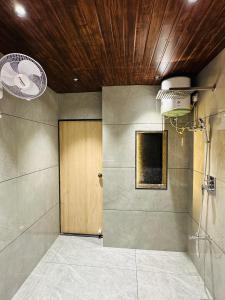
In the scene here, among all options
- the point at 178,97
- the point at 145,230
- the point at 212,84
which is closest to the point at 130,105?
the point at 178,97

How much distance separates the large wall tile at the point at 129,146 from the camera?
8.43 ft

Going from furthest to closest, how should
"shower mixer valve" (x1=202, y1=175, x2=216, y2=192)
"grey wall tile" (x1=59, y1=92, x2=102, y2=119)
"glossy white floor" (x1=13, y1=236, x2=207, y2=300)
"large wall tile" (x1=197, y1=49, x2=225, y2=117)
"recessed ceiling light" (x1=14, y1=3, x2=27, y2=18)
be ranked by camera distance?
"grey wall tile" (x1=59, y1=92, x2=102, y2=119) < "glossy white floor" (x1=13, y1=236, x2=207, y2=300) < "shower mixer valve" (x1=202, y1=175, x2=216, y2=192) < "large wall tile" (x1=197, y1=49, x2=225, y2=117) < "recessed ceiling light" (x1=14, y1=3, x2=27, y2=18)

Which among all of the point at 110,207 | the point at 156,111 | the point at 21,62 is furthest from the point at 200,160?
the point at 21,62

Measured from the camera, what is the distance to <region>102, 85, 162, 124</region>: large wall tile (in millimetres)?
2592

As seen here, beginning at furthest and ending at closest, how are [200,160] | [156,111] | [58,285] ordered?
[156,111] < [200,160] < [58,285]

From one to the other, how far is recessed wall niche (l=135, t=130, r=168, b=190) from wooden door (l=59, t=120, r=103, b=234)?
0.71 meters

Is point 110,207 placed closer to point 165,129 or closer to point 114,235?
point 114,235

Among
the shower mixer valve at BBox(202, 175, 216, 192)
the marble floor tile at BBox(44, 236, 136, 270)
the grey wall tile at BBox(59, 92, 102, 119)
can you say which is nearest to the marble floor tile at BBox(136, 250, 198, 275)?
the marble floor tile at BBox(44, 236, 136, 270)

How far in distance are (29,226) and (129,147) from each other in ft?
5.31

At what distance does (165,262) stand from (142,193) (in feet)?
3.02

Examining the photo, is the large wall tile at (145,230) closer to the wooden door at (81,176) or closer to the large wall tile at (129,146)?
the wooden door at (81,176)

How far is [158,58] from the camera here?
1.83 m

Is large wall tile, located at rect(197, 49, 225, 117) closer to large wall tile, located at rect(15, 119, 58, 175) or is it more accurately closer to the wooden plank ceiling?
the wooden plank ceiling

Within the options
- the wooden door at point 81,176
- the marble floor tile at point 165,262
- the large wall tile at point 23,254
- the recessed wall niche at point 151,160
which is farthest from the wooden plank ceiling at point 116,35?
the marble floor tile at point 165,262
